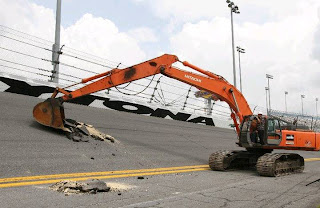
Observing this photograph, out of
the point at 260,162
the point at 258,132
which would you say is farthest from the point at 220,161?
the point at 258,132

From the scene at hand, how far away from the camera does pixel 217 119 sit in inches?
1001

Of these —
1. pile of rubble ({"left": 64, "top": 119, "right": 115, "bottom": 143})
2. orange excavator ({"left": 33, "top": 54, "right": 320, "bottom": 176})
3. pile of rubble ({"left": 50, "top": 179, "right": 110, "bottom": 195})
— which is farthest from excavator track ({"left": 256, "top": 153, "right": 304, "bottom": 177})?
pile of rubble ({"left": 50, "top": 179, "right": 110, "bottom": 195})

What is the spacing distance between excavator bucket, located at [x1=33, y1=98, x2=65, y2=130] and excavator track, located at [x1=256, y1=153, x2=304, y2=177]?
6.75 meters

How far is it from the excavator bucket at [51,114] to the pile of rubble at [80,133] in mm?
353

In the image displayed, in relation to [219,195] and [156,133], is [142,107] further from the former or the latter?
[219,195]

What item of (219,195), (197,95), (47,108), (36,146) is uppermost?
(197,95)

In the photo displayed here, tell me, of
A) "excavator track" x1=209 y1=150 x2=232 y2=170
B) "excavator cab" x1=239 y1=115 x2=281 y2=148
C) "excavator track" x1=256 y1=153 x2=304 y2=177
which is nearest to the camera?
"excavator track" x1=256 y1=153 x2=304 y2=177

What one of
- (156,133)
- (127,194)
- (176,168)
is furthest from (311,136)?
(127,194)

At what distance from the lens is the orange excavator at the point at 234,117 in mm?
10758

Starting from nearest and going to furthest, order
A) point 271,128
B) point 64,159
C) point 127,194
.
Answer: point 127,194
point 64,159
point 271,128

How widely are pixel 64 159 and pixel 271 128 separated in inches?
278

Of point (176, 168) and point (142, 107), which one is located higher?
point (142, 107)

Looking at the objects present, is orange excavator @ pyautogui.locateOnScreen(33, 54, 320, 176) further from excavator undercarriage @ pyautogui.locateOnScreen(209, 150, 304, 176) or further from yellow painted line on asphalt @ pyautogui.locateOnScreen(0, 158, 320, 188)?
yellow painted line on asphalt @ pyautogui.locateOnScreen(0, 158, 320, 188)

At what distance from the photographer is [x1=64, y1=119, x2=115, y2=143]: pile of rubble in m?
10.7
